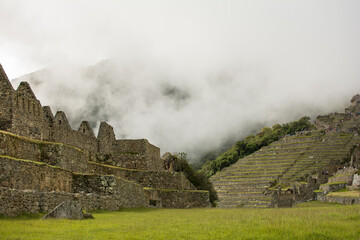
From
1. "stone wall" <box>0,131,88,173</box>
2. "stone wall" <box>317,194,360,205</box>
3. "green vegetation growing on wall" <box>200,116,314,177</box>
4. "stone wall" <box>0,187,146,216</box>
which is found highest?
"green vegetation growing on wall" <box>200,116,314,177</box>

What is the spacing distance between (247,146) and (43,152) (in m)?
91.0

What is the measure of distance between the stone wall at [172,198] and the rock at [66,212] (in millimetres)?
13731

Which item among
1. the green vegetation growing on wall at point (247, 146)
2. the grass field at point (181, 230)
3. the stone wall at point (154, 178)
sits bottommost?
the grass field at point (181, 230)

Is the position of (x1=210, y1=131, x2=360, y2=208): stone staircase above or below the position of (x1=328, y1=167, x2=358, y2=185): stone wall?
above

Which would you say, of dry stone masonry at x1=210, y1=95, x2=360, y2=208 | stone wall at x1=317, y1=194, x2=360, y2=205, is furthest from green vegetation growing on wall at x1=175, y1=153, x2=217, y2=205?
dry stone masonry at x1=210, y1=95, x2=360, y2=208

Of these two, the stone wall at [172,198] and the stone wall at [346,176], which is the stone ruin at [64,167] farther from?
the stone wall at [346,176]

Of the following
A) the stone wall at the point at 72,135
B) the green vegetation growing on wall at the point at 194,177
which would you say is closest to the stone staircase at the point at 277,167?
the green vegetation growing on wall at the point at 194,177

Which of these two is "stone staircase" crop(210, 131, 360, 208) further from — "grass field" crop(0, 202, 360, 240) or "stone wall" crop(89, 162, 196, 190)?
"grass field" crop(0, 202, 360, 240)

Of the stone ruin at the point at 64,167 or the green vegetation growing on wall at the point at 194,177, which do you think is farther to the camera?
the green vegetation growing on wall at the point at 194,177

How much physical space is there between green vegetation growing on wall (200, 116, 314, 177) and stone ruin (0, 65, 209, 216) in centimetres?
6260

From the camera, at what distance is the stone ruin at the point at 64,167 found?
1530 cm

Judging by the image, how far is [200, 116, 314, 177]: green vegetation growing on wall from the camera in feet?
332

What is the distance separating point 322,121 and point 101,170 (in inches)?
4041

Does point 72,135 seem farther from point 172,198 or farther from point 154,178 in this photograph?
point 172,198
